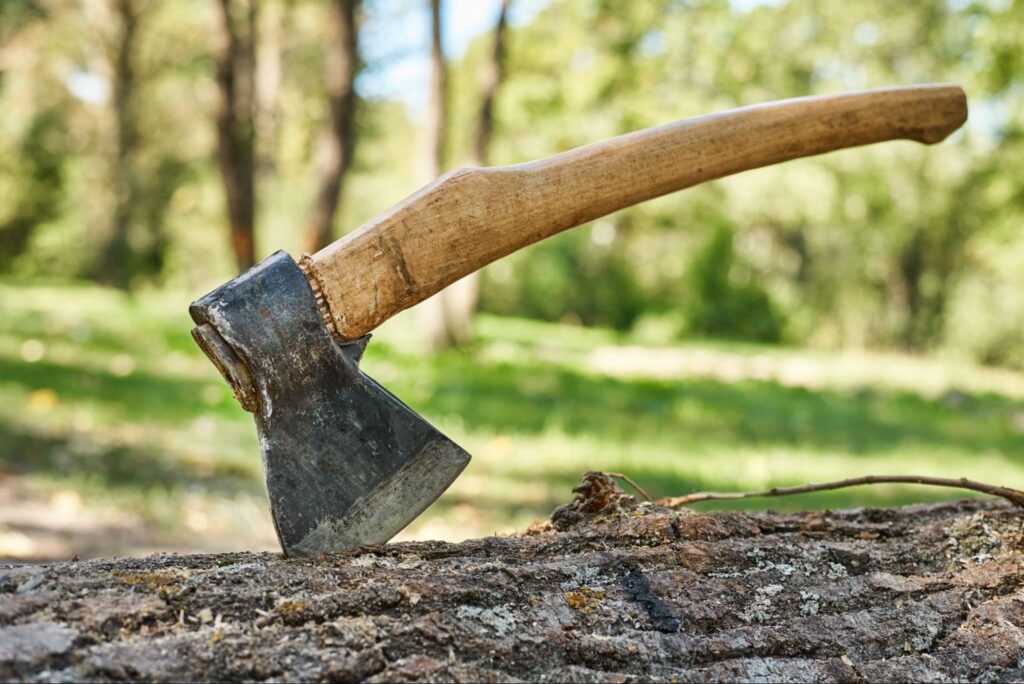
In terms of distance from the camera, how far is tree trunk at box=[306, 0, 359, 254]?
970 cm

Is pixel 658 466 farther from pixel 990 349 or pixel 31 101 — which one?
pixel 31 101

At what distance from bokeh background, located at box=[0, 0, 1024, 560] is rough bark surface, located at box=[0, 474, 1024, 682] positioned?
2695mm

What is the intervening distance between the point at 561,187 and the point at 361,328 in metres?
0.53

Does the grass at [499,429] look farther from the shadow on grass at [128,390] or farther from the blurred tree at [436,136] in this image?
the blurred tree at [436,136]

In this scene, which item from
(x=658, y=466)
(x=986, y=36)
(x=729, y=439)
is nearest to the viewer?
(x=658, y=466)

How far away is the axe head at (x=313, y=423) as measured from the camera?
151 centimetres

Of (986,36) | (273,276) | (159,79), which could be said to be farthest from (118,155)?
(273,276)

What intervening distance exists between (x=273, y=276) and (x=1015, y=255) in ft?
65.9

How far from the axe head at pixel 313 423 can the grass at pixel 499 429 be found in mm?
2717

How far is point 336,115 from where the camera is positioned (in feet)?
31.9

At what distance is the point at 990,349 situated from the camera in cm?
1875

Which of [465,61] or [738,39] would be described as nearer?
[738,39]

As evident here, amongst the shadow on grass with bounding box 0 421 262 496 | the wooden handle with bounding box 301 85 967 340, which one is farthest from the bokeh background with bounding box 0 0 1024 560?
the wooden handle with bounding box 301 85 967 340

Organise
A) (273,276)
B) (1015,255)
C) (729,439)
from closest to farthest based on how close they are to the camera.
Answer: (273,276)
(729,439)
(1015,255)
